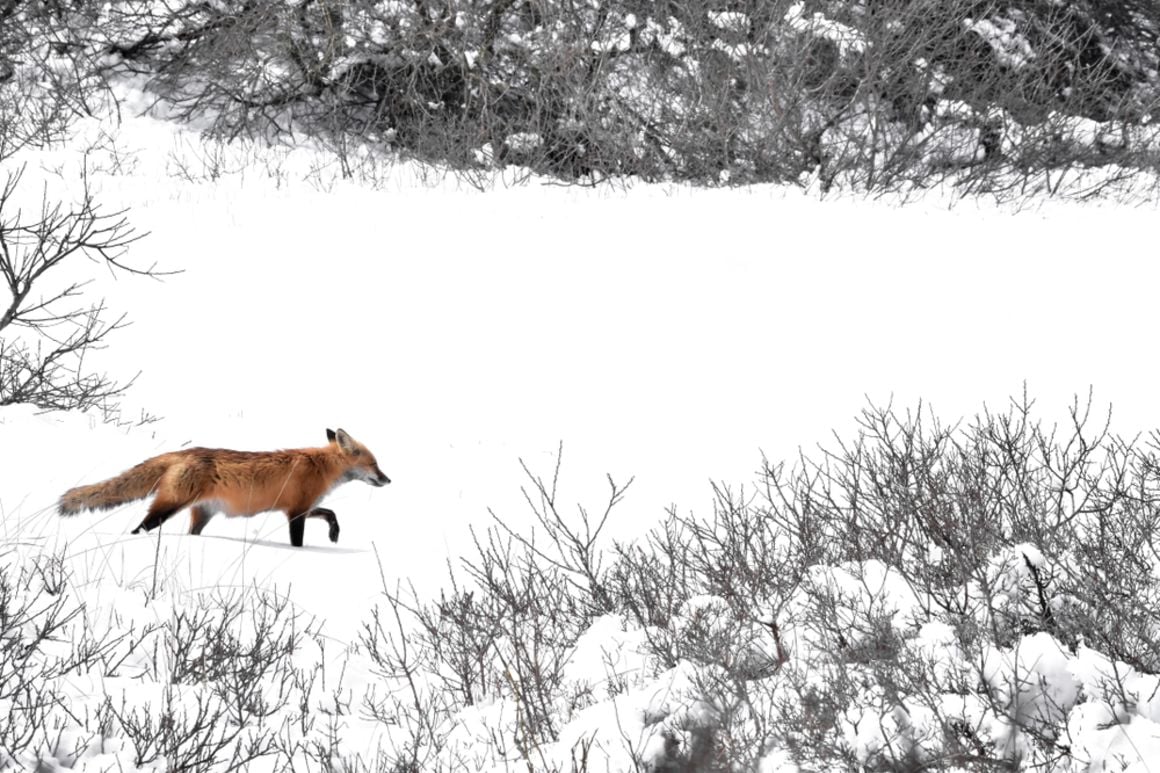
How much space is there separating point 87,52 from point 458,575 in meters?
19.1

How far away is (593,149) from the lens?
19.2 metres

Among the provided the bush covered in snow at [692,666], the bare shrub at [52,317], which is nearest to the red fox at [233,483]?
the bush covered in snow at [692,666]

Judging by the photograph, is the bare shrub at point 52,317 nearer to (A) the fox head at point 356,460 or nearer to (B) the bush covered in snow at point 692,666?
(A) the fox head at point 356,460

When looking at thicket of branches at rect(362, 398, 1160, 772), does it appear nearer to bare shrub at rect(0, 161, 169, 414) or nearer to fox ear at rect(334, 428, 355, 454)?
fox ear at rect(334, 428, 355, 454)

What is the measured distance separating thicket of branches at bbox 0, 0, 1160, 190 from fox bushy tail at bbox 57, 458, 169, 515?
13579 millimetres

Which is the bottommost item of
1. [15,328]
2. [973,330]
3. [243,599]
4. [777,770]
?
[777,770]

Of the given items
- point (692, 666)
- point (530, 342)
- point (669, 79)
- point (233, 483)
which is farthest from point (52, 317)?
point (669, 79)

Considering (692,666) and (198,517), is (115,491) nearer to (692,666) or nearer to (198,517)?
(198,517)

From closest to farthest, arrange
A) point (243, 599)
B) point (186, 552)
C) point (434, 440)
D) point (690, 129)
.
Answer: point (243, 599), point (186, 552), point (434, 440), point (690, 129)

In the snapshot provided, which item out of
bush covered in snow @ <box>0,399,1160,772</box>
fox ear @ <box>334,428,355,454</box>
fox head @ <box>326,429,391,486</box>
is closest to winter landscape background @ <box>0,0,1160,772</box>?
bush covered in snow @ <box>0,399,1160,772</box>

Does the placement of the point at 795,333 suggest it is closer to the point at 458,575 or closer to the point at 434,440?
the point at 434,440

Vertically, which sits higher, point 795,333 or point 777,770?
point 795,333

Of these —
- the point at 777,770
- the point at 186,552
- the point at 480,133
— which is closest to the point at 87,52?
the point at 480,133

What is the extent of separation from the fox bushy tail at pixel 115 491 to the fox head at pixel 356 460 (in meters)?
1.07
